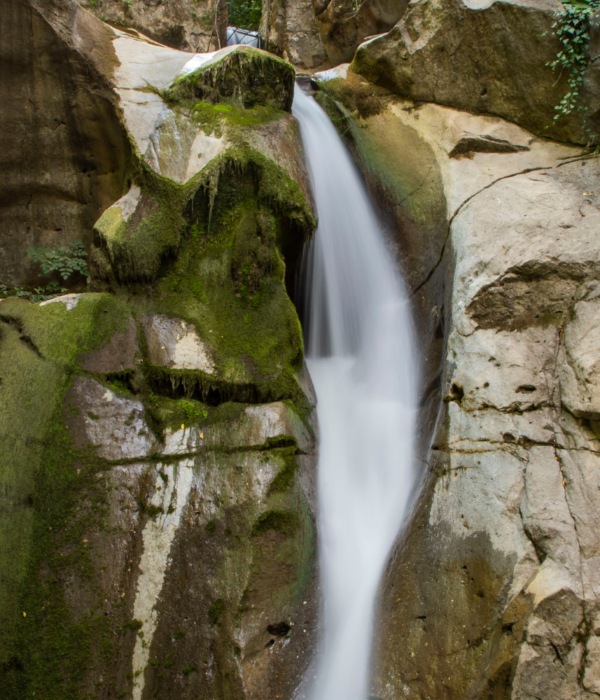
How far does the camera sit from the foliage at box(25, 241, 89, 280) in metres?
6.27

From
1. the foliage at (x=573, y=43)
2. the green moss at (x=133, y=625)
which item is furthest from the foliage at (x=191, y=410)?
the foliage at (x=573, y=43)

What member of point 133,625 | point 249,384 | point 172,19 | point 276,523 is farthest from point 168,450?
point 172,19

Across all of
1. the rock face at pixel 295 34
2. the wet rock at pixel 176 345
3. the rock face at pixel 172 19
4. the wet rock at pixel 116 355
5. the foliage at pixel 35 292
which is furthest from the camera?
the rock face at pixel 295 34

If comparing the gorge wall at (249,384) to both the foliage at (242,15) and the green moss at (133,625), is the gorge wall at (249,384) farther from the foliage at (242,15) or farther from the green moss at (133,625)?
the foliage at (242,15)

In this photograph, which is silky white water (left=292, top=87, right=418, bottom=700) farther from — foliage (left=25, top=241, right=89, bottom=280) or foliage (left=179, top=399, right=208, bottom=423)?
foliage (left=25, top=241, right=89, bottom=280)

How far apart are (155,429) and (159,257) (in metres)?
1.79

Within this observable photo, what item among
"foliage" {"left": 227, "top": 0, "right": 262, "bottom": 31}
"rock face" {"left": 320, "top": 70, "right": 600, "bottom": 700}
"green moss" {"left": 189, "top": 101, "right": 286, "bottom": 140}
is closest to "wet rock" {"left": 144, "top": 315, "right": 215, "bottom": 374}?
"rock face" {"left": 320, "top": 70, "right": 600, "bottom": 700}

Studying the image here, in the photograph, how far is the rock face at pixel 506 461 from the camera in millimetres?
3225

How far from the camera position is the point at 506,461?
12.6 ft

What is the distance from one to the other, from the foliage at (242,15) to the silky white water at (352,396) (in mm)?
8196

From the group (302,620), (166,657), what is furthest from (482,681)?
(166,657)

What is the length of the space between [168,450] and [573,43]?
21.4 ft

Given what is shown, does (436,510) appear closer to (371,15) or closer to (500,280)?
(500,280)

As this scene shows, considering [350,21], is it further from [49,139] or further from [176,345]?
[176,345]
